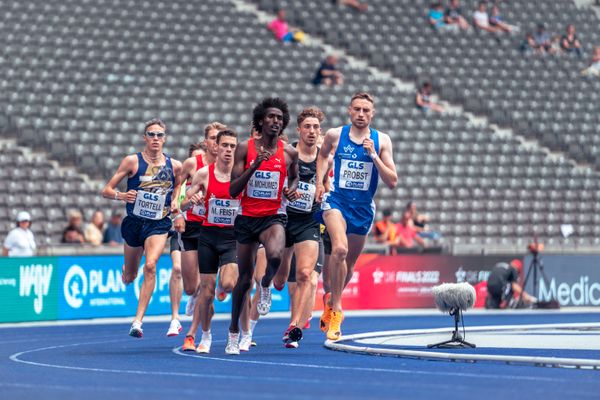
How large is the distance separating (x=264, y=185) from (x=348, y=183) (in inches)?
77.3

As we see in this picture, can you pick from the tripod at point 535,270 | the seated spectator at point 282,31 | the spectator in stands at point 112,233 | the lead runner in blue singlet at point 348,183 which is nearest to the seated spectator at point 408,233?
the tripod at point 535,270

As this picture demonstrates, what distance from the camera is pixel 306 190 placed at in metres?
14.8

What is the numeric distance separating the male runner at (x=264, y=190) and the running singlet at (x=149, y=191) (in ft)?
8.30

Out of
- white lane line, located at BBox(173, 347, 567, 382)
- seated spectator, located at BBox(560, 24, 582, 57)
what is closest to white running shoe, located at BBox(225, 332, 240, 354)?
white lane line, located at BBox(173, 347, 567, 382)

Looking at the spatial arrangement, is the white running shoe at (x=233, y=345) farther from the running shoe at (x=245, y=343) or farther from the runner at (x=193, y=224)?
the runner at (x=193, y=224)

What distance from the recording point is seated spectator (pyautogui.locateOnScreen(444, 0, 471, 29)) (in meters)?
38.5

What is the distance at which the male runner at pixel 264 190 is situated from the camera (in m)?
13.2

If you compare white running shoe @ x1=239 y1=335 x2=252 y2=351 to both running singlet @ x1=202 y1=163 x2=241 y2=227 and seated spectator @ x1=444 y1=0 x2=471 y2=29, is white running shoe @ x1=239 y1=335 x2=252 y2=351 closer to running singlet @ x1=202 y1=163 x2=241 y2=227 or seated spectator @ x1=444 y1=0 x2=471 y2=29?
running singlet @ x1=202 y1=163 x2=241 y2=227

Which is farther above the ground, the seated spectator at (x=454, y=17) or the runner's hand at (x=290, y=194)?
the seated spectator at (x=454, y=17)

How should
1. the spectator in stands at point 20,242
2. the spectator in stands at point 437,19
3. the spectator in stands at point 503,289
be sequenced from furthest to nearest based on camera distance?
the spectator in stands at point 437,19
the spectator in stands at point 503,289
the spectator in stands at point 20,242

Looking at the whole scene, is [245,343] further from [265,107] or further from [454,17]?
[454,17]

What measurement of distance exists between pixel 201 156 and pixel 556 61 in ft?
81.9

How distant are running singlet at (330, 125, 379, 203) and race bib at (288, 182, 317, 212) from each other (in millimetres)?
365

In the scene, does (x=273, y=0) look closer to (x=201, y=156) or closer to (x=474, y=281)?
(x=474, y=281)
